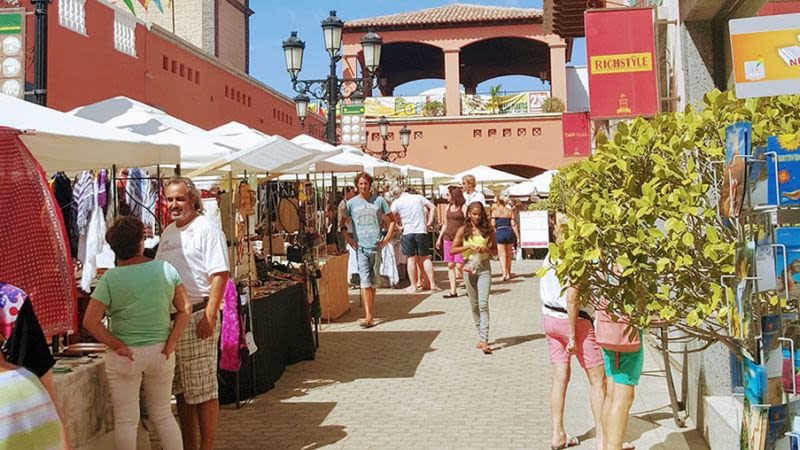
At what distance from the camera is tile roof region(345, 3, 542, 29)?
123 ft

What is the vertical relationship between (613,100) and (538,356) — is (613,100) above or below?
above

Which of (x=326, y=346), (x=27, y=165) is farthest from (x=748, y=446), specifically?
(x=326, y=346)

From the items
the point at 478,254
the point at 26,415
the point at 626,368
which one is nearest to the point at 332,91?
the point at 478,254

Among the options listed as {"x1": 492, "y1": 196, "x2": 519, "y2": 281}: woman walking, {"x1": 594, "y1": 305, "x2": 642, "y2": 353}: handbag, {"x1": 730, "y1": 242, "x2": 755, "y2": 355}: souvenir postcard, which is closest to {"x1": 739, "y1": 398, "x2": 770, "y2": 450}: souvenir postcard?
{"x1": 730, "y1": 242, "x2": 755, "y2": 355}: souvenir postcard

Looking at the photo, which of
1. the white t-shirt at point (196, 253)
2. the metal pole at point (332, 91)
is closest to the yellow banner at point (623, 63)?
the white t-shirt at point (196, 253)

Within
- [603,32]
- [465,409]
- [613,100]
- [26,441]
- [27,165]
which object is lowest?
[465,409]

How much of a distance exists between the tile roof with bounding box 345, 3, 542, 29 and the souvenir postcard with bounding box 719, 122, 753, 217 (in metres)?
35.3

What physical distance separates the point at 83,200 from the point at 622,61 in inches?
218

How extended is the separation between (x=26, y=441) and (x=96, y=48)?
17.3m

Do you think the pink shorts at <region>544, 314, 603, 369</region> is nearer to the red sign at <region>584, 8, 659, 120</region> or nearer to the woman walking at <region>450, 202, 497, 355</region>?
the red sign at <region>584, 8, 659, 120</region>

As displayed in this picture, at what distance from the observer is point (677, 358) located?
24.7 ft

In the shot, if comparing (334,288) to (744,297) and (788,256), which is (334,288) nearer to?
(744,297)

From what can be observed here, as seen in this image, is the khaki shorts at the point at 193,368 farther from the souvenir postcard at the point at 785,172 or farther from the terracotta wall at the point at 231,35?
the terracotta wall at the point at 231,35

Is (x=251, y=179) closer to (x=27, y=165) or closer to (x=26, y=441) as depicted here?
(x=27, y=165)
